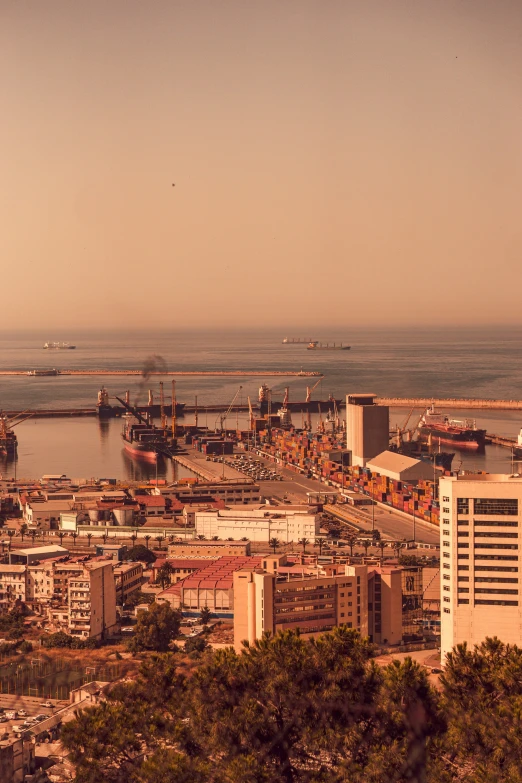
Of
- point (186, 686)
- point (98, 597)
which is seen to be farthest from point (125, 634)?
point (186, 686)

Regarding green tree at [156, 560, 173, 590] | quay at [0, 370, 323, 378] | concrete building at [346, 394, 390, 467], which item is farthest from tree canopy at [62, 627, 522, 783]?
quay at [0, 370, 323, 378]

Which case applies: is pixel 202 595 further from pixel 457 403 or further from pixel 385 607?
pixel 457 403

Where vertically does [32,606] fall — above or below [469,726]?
→ below

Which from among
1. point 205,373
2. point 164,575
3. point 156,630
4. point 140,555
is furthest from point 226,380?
point 156,630

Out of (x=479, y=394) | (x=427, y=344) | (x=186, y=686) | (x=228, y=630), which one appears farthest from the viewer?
(x=427, y=344)

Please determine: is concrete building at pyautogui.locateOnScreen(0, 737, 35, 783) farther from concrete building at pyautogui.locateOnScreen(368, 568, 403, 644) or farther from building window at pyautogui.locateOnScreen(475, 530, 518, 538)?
concrete building at pyautogui.locateOnScreen(368, 568, 403, 644)

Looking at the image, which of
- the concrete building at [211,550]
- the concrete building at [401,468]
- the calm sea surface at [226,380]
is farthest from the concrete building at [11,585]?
the calm sea surface at [226,380]

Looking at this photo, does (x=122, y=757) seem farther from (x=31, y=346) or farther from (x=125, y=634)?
(x=31, y=346)
